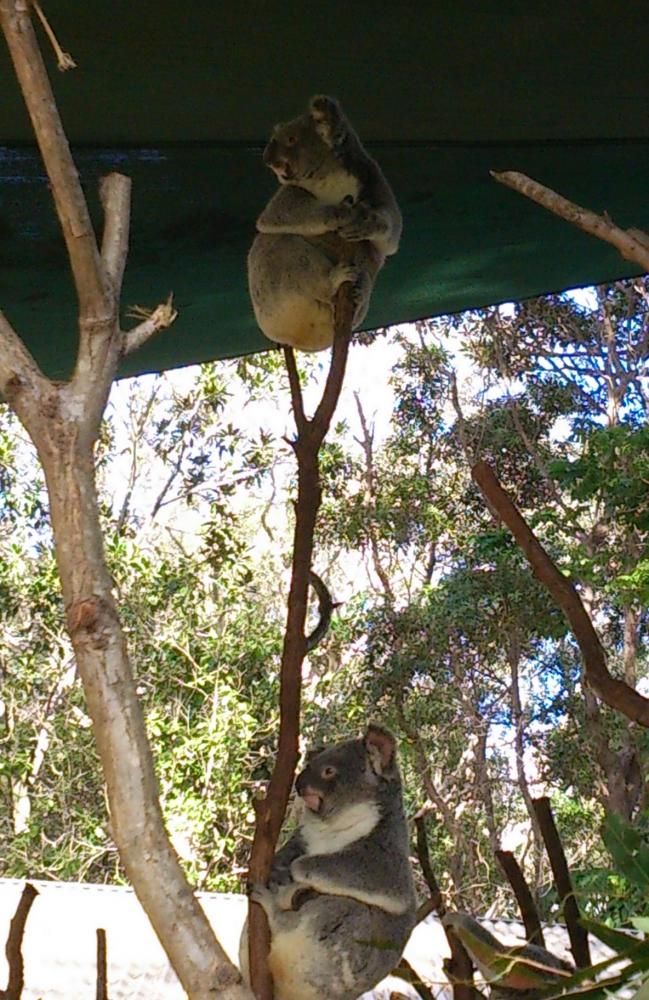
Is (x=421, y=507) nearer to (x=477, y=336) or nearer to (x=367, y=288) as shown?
(x=477, y=336)

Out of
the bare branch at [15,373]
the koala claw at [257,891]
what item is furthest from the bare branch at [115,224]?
the koala claw at [257,891]

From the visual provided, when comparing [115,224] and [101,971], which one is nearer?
[115,224]

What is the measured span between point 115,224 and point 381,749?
854 millimetres

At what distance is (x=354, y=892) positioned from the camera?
5.18ft

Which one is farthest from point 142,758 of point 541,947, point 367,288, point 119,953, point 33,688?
point 33,688

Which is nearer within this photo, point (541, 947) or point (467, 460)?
point (541, 947)

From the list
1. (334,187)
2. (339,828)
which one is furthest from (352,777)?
(334,187)

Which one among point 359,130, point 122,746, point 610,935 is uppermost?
point 359,130

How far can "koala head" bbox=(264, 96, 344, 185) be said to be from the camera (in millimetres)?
1805

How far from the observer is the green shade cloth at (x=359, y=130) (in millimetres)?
1800

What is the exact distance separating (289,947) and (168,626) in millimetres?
5309

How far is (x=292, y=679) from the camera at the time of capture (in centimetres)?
98

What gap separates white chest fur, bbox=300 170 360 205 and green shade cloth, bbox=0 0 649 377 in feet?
0.49

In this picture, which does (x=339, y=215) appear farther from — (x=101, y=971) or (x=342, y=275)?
(x=101, y=971)
